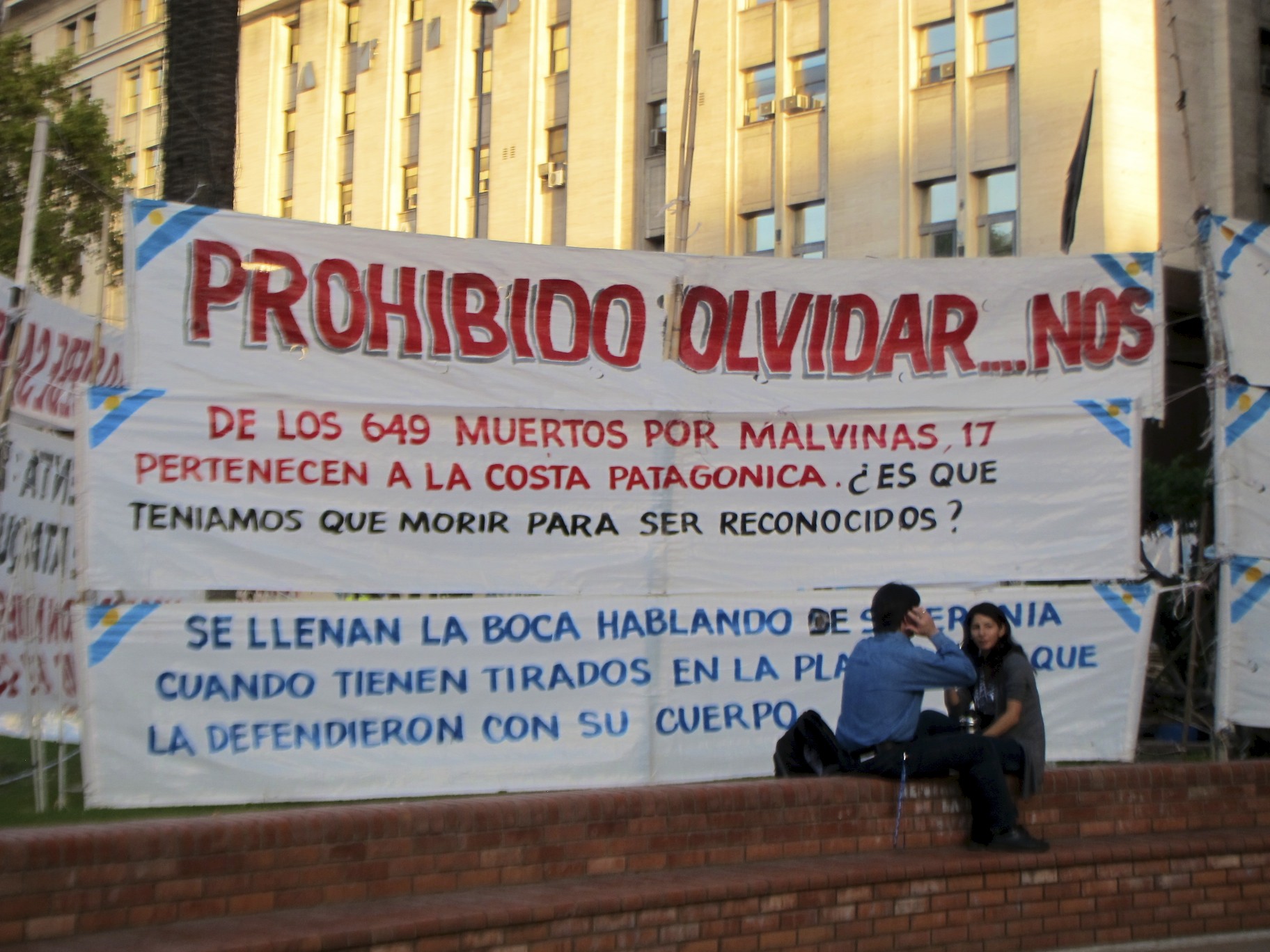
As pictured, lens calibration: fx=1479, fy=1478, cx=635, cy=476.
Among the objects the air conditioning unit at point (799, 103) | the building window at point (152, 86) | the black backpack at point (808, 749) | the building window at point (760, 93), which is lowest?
the black backpack at point (808, 749)

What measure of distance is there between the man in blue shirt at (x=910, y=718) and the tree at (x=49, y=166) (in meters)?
17.5

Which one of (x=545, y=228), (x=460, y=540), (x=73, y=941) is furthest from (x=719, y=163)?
(x=73, y=941)

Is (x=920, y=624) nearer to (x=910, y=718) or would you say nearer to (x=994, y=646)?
(x=910, y=718)

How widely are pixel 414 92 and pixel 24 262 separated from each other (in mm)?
33784

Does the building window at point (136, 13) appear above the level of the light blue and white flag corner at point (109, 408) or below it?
above

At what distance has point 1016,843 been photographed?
6590 mm

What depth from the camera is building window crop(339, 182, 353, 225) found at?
39.9 metres

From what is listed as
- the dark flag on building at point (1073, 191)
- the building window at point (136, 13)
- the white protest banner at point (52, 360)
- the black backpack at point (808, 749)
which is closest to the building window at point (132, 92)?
the building window at point (136, 13)

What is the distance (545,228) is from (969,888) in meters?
28.8

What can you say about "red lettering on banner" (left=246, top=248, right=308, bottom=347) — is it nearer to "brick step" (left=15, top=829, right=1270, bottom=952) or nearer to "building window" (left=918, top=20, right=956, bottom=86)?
"brick step" (left=15, top=829, right=1270, bottom=952)

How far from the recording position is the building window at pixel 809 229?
28531 mm

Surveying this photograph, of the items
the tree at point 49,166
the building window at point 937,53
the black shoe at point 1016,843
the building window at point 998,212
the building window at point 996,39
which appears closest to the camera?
the black shoe at point 1016,843

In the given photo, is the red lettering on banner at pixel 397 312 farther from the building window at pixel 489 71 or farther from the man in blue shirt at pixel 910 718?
the building window at pixel 489 71

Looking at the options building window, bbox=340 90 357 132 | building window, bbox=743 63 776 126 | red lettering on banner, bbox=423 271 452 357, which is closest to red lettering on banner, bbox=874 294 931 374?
red lettering on banner, bbox=423 271 452 357
